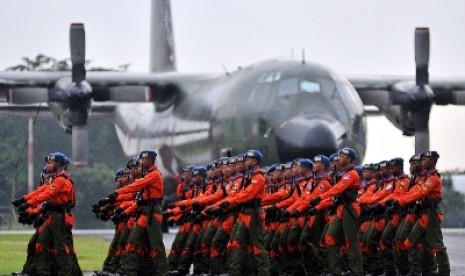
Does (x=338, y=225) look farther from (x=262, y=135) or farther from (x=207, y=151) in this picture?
(x=207, y=151)

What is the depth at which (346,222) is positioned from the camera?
19.7 m

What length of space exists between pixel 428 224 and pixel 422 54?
12.9m

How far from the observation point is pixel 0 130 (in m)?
49.7

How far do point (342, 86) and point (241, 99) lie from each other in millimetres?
2244

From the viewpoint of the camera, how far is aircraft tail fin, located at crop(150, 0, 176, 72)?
3931cm

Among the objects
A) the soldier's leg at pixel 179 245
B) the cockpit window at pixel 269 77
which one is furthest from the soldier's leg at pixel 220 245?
the cockpit window at pixel 269 77

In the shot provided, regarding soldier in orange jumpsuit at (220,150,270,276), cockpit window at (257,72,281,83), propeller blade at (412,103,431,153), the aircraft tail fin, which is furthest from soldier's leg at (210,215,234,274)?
the aircraft tail fin

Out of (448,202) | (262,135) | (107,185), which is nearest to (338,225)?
(262,135)

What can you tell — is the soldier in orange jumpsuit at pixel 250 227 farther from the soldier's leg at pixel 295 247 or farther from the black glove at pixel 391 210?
the black glove at pixel 391 210

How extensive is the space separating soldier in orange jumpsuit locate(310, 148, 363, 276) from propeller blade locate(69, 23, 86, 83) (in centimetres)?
1378

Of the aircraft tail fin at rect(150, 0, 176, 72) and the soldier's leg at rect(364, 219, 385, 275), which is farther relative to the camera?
the aircraft tail fin at rect(150, 0, 176, 72)

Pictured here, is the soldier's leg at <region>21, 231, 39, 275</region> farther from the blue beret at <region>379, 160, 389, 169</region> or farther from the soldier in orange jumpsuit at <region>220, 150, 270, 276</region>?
the blue beret at <region>379, 160, 389, 169</region>

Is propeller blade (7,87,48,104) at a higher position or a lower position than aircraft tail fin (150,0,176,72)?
lower

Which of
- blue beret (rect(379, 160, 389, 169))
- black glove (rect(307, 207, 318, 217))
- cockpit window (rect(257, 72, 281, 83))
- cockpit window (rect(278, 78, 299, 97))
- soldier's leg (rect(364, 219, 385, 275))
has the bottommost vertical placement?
soldier's leg (rect(364, 219, 385, 275))
